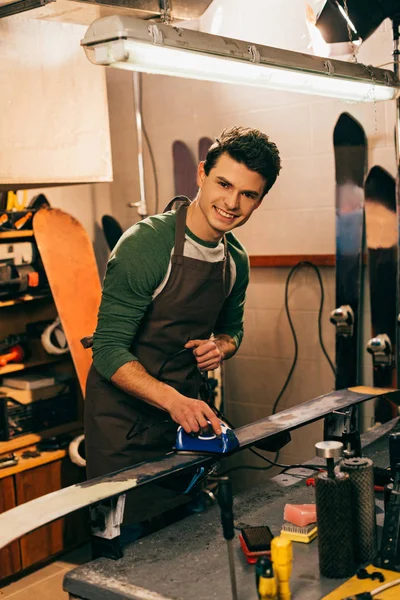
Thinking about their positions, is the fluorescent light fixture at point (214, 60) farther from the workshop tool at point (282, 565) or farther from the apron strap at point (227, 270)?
the workshop tool at point (282, 565)

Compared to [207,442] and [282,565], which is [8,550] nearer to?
[207,442]

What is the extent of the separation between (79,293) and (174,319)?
54.1 inches

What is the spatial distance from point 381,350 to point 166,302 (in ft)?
4.10

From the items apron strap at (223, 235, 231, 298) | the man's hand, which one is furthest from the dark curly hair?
the man's hand

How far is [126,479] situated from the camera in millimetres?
1630

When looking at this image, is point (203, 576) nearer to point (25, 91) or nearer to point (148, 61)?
point (148, 61)

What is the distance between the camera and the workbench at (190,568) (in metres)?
1.42

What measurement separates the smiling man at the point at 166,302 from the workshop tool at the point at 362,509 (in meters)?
0.65

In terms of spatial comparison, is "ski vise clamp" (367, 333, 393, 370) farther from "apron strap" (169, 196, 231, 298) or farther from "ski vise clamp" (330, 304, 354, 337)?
"apron strap" (169, 196, 231, 298)

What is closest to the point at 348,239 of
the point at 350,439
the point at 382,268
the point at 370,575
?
the point at 382,268

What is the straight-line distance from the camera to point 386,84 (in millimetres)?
2381

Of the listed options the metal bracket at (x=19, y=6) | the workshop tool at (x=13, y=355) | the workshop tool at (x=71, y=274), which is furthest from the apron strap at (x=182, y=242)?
the workshop tool at (x=13, y=355)

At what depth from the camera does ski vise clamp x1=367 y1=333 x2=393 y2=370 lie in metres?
3.14

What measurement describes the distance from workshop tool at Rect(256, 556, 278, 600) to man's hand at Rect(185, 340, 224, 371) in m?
0.92
